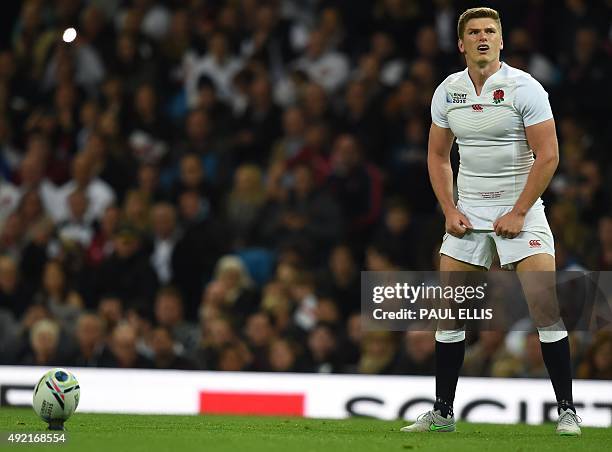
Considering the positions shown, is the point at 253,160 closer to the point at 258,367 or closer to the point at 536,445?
the point at 258,367

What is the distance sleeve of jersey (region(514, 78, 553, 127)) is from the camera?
7254 mm

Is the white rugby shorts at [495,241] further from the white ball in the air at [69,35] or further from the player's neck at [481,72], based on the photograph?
the white ball in the air at [69,35]

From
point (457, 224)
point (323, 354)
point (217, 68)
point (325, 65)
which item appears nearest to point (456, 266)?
point (457, 224)

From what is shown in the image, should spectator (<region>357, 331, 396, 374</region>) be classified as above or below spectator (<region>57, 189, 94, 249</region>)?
below

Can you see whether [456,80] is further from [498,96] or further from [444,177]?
[444,177]

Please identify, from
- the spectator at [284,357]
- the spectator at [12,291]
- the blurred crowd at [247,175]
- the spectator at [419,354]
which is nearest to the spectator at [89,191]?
the blurred crowd at [247,175]

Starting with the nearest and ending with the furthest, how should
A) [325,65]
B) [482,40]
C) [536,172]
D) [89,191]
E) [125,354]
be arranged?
1. [536,172]
2. [482,40]
3. [125,354]
4. [89,191]
5. [325,65]

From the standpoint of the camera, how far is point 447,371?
295 inches

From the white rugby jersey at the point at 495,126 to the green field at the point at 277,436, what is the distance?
136 cm

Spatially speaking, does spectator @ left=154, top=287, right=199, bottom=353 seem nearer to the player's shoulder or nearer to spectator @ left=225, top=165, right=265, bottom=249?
spectator @ left=225, top=165, right=265, bottom=249

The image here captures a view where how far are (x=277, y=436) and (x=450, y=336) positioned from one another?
115 centimetres

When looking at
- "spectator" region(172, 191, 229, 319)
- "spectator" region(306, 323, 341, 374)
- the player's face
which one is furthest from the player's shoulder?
"spectator" region(172, 191, 229, 319)

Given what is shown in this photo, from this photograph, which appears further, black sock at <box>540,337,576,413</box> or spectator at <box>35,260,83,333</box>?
spectator at <box>35,260,83,333</box>

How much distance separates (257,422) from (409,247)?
4073 millimetres
